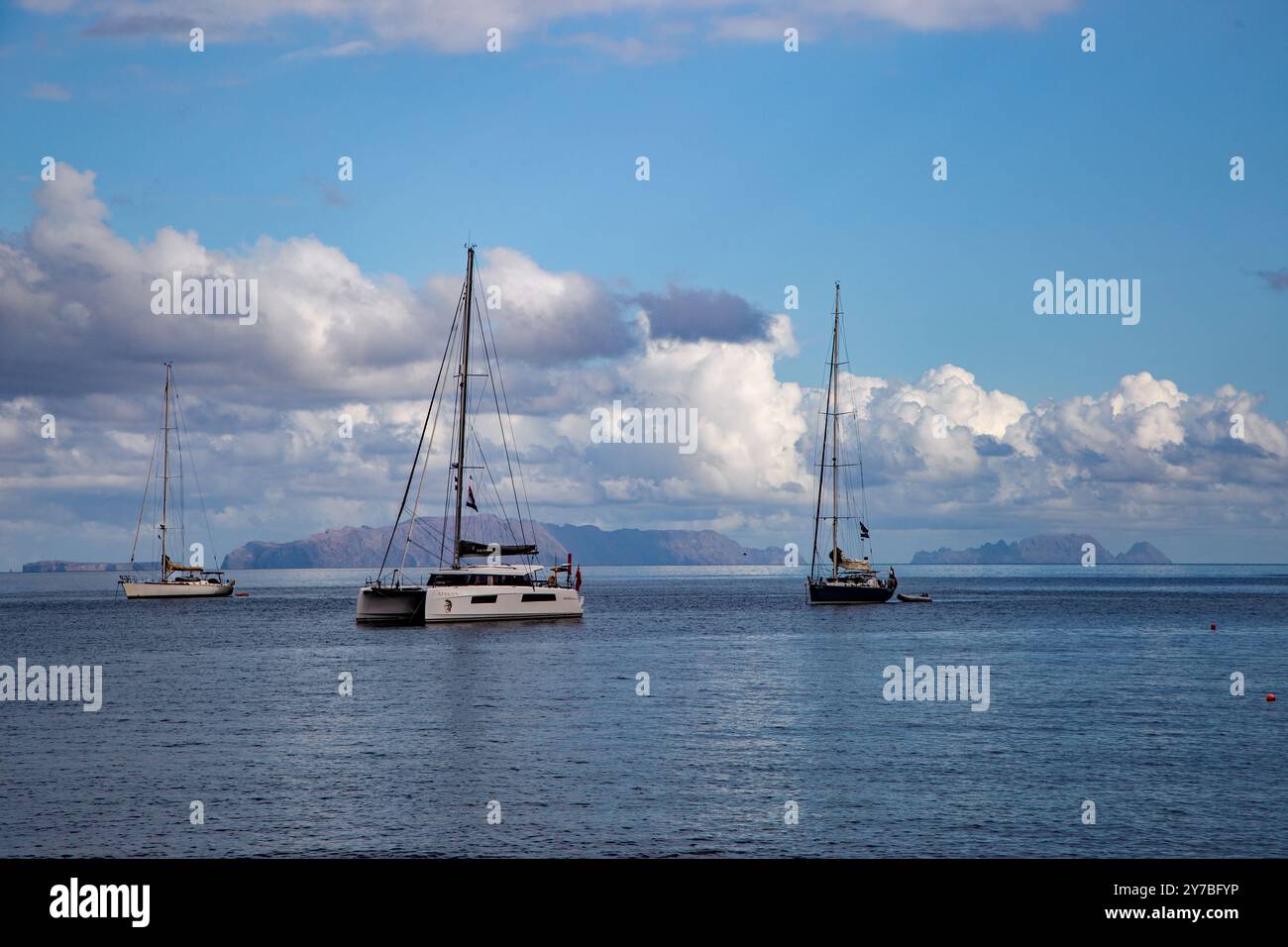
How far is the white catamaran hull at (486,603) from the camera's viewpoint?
90.6 m

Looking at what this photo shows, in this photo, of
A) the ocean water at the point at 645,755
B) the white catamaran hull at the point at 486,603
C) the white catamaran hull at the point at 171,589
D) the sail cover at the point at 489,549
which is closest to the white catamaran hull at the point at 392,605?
the white catamaran hull at the point at 486,603

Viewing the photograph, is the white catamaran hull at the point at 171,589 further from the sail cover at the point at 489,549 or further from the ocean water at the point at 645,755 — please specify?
the ocean water at the point at 645,755

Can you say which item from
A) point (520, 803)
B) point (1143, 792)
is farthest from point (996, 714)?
point (520, 803)

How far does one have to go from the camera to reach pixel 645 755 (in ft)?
122

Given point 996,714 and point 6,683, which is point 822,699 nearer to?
point 996,714

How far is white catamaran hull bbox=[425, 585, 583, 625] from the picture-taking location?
90.6m

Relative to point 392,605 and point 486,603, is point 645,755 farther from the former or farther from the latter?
point 392,605

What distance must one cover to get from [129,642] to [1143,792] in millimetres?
77155

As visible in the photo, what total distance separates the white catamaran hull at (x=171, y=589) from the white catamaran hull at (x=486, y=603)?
8227 centimetres

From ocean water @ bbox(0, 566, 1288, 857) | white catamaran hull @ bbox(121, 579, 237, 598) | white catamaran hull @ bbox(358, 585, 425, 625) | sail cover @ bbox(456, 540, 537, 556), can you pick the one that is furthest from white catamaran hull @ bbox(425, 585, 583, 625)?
white catamaran hull @ bbox(121, 579, 237, 598)

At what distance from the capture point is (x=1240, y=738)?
4084cm

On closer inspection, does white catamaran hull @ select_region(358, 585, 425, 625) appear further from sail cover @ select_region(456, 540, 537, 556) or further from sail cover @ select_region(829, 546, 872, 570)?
sail cover @ select_region(829, 546, 872, 570)

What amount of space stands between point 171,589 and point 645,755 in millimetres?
140444
